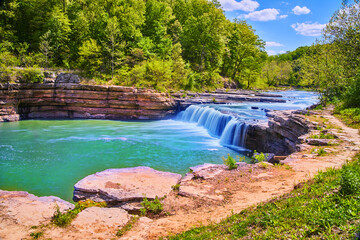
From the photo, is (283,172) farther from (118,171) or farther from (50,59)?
(50,59)

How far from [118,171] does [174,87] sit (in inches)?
872

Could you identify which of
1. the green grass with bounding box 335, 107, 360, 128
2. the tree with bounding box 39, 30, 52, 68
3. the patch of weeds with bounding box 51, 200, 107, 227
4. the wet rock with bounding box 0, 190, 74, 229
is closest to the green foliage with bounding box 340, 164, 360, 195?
the patch of weeds with bounding box 51, 200, 107, 227

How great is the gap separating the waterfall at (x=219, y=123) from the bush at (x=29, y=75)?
45.9 ft

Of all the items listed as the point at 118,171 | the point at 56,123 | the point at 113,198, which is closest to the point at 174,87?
the point at 56,123

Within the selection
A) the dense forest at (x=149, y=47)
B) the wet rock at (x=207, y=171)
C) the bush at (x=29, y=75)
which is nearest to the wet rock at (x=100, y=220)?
the wet rock at (x=207, y=171)

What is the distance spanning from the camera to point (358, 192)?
3705 millimetres

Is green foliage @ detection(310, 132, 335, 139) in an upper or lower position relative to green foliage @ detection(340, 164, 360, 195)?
lower

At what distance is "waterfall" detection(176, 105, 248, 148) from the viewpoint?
15.3 metres

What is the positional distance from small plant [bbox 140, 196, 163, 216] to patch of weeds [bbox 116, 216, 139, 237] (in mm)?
321

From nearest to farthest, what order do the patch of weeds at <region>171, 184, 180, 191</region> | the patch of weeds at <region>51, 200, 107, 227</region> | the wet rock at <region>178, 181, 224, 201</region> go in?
the patch of weeds at <region>51, 200, 107, 227</region> → the wet rock at <region>178, 181, 224, 201</region> → the patch of weeds at <region>171, 184, 180, 191</region>

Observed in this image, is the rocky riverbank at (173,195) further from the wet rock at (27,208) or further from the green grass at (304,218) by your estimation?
the green grass at (304,218)

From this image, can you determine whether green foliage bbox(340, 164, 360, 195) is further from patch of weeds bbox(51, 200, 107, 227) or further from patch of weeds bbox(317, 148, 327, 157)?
patch of weeds bbox(51, 200, 107, 227)

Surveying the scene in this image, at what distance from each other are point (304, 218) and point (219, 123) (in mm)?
14718

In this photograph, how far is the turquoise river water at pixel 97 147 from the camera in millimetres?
10055
